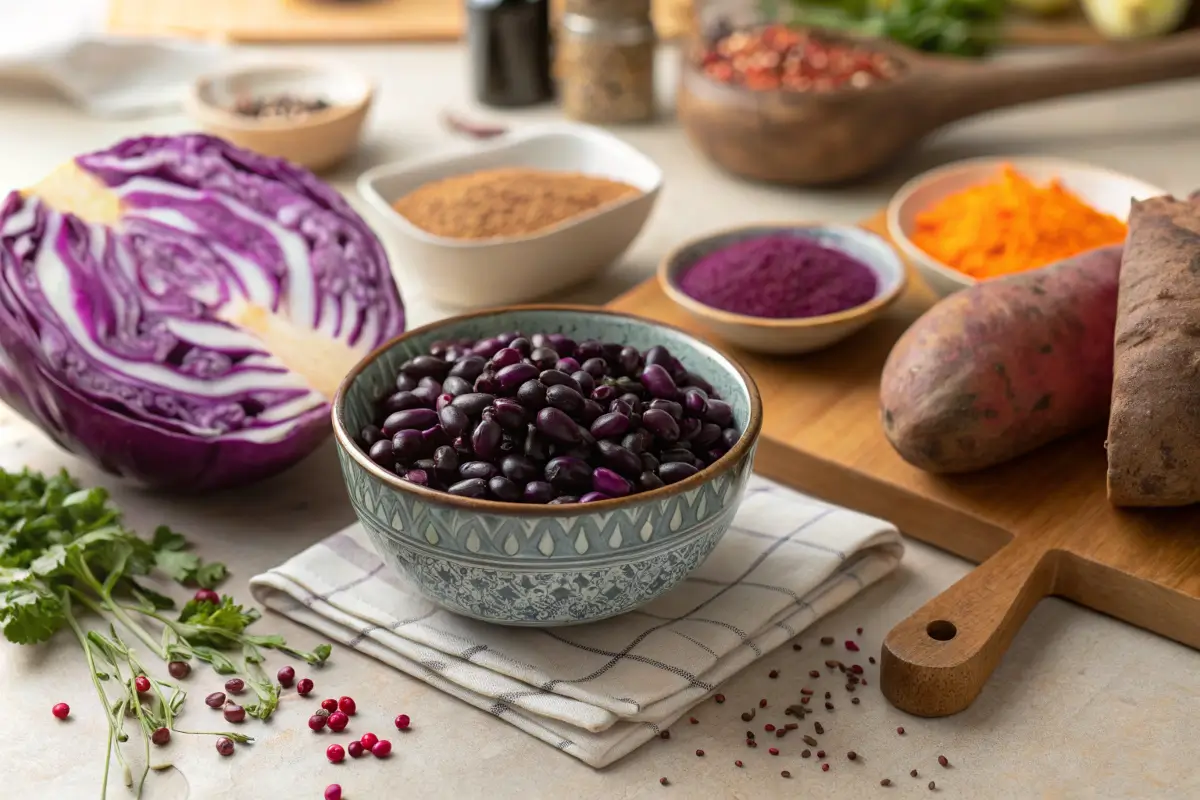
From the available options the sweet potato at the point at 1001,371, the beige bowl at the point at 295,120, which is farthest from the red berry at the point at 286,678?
the beige bowl at the point at 295,120

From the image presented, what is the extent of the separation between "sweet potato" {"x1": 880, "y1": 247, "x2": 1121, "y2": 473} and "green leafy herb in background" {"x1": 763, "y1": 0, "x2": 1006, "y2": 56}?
135 centimetres

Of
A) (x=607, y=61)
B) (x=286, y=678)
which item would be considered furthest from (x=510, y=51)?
(x=286, y=678)

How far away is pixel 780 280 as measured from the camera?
2.06 meters

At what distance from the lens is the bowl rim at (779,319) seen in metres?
1.98

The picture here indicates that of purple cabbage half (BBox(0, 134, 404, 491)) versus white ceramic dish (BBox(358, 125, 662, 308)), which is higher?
purple cabbage half (BBox(0, 134, 404, 491))

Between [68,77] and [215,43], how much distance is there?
1.17 ft

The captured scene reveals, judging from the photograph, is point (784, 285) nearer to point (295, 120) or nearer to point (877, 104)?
point (877, 104)

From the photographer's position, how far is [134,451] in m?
1.69

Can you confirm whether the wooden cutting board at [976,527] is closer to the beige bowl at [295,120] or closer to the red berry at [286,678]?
the red berry at [286,678]

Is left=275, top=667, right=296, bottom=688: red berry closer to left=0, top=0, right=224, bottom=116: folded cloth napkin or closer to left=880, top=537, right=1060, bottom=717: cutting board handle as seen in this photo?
left=880, top=537, right=1060, bottom=717: cutting board handle

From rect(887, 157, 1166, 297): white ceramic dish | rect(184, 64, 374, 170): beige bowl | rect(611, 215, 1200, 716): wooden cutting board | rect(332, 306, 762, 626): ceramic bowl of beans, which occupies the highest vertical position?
rect(332, 306, 762, 626): ceramic bowl of beans

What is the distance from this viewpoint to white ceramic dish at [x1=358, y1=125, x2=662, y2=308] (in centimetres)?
220

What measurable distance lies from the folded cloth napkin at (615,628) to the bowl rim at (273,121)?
4.24ft

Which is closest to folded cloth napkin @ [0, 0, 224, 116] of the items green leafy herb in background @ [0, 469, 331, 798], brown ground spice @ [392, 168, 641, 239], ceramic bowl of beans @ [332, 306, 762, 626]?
brown ground spice @ [392, 168, 641, 239]
